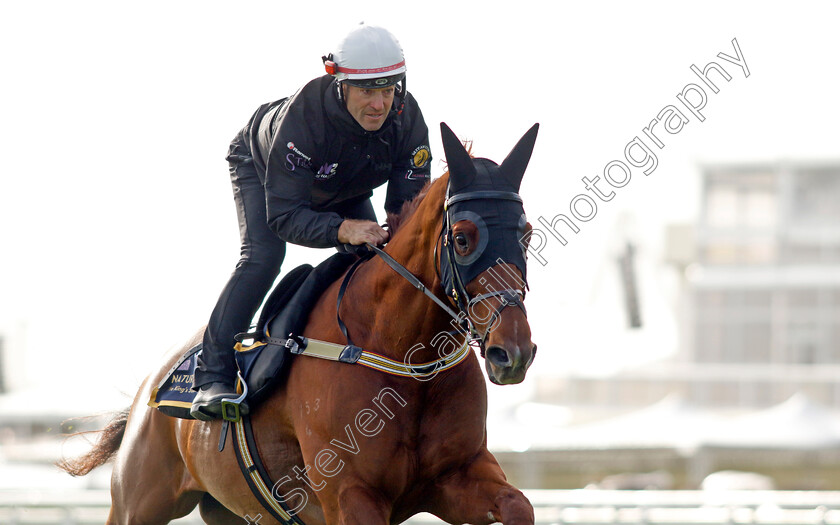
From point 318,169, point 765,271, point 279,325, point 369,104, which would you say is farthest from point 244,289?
point 765,271

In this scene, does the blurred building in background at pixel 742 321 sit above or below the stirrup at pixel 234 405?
below

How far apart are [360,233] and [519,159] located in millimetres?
703

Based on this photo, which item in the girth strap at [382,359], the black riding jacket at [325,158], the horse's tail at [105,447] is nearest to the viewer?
the girth strap at [382,359]

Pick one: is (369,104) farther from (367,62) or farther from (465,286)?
(465,286)

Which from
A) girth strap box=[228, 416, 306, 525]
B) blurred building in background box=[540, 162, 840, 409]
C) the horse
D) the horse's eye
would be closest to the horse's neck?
the horse

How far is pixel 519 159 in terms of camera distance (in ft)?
12.3

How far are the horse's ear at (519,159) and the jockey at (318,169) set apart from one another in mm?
628

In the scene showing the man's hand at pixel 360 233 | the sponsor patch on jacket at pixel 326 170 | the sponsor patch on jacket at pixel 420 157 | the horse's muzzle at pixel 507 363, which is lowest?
the horse's muzzle at pixel 507 363

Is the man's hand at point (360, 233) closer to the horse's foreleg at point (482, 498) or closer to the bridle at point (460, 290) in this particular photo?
the bridle at point (460, 290)

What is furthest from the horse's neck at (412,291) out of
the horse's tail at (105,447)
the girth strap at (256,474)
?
the horse's tail at (105,447)

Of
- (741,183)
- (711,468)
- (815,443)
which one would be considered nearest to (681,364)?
(741,183)

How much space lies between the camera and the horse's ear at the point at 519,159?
12.1 ft

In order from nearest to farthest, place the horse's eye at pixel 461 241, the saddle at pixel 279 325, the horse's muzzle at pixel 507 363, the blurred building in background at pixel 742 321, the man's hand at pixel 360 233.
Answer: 1. the horse's muzzle at pixel 507 363
2. the horse's eye at pixel 461 241
3. the man's hand at pixel 360 233
4. the saddle at pixel 279 325
5. the blurred building in background at pixel 742 321

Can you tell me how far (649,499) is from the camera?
9.94 meters
